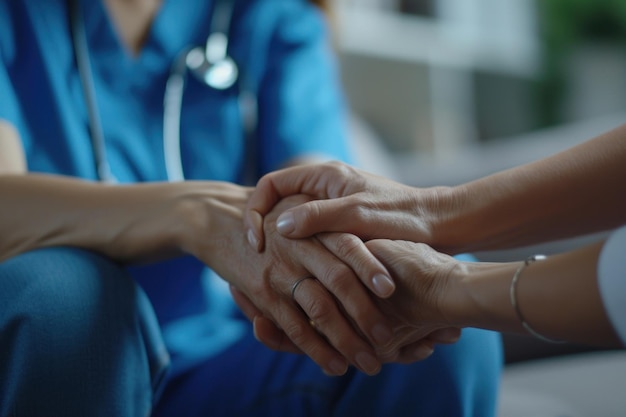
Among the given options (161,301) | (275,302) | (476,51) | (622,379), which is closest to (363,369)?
(275,302)

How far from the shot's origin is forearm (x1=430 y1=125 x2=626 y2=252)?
704mm

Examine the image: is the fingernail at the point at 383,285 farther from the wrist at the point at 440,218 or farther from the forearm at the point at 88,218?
the forearm at the point at 88,218

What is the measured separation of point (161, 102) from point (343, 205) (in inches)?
15.8

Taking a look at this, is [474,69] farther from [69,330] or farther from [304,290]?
[69,330]

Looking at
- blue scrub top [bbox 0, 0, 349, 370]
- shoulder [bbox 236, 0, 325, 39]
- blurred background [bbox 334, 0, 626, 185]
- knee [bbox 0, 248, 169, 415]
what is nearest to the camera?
knee [bbox 0, 248, 169, 415]

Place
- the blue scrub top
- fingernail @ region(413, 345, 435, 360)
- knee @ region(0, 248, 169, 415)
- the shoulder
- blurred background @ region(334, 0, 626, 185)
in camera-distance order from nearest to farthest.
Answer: knee @ region(0, 248, 169, 415) → fingernail @ region(413, 345, 435, 360) → the blue scrub top → the shoulder → blurred background @ region(334, 0, 626, 185)

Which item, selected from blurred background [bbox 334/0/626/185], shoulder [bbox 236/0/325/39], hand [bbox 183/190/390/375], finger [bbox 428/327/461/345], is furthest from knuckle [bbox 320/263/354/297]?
blurred background [bbox 334/0/626/185]

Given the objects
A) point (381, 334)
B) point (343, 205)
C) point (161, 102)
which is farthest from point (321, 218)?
point (161, 102)

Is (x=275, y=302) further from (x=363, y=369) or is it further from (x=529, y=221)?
(x=529, y=221)

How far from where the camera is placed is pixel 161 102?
3.39 ft

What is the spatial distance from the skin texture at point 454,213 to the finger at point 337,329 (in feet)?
0.12

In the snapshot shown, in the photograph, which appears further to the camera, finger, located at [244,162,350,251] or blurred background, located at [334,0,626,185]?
blurred background, located at [334,0,626,185]

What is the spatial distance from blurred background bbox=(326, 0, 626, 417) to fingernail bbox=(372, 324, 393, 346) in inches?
12.3

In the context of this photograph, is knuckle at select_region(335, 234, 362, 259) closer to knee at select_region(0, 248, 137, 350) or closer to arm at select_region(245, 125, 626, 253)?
arm at select_region(245, 125, 626, 253)
